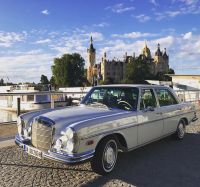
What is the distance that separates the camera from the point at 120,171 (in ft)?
19.5

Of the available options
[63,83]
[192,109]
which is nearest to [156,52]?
[63,83]

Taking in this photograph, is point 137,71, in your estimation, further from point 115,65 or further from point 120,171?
point 120,171

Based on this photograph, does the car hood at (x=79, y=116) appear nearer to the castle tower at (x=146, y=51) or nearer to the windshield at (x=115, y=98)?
the windshield at (x=115, y=98)

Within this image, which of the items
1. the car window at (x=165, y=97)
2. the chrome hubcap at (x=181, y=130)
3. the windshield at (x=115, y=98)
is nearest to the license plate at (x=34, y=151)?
the windshield at (x=115, y=98)

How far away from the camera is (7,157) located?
6801 millimetres

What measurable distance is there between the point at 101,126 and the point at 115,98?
1.48 meters

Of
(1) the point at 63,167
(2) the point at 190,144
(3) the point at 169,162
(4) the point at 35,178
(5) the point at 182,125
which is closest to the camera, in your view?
(4) the point at 35,178

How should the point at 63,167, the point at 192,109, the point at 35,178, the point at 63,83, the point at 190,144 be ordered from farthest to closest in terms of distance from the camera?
the point at 63,83 → the point at 192,109 → the point at 190,144 → the point at 63,167 → the point at 35,178

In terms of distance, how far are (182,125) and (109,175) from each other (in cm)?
408

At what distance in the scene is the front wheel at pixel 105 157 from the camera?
5.48 m

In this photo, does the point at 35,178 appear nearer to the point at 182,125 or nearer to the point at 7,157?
the point at 7,157

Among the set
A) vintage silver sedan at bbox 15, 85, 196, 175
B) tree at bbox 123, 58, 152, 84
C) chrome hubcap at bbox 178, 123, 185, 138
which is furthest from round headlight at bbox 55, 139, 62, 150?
tree at bbox 123, 58, 152, 84

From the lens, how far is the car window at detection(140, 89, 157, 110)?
22.9 ft

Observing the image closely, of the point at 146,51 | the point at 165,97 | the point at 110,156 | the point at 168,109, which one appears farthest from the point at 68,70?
the point at 110,156
